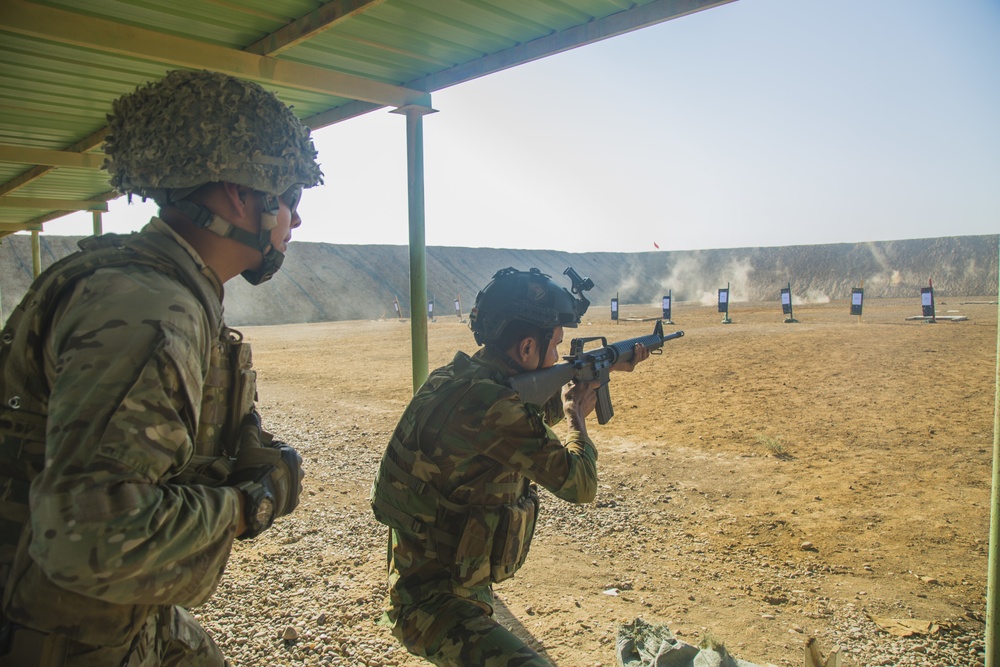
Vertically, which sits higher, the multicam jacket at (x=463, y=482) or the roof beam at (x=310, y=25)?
the roof beam at (x=310, y=25)

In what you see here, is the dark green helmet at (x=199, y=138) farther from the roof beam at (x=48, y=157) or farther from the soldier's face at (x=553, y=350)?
the roof beam at (x=48, y=157)

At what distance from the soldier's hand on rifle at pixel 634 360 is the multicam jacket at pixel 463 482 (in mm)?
1225

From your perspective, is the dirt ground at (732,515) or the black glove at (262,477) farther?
the dirt ground at (732,515)

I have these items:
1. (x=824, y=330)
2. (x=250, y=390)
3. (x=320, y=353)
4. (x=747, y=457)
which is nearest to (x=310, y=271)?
(x=320, y=353)

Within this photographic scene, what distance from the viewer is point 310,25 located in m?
2.92

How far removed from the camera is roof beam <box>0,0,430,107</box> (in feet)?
8.70

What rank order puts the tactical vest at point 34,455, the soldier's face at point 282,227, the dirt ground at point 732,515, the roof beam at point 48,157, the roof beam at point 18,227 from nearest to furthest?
the tactical vest at point 34,455 < the soldier's face at point 282,227 < the dirt ground at point 732,515 < the roof beam at point 48,157 < the roof beam at point 18,227

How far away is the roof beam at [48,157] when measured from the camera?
5.49 m

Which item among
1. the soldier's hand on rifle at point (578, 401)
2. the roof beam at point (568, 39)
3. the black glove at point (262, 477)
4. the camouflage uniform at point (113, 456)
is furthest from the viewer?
the roof beam at point (568, 39)

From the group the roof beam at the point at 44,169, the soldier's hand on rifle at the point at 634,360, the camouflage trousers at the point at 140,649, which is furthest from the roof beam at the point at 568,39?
the roof beam at the point at 44,169

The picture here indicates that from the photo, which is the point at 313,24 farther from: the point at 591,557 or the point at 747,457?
the point at 747,457

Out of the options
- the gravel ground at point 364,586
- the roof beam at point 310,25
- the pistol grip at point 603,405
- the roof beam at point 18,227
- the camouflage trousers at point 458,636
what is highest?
the roof beam at point 18,227

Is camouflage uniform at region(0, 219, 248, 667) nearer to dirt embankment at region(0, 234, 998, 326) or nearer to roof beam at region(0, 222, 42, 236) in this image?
roof beam at region(0, 222, 42, 236)

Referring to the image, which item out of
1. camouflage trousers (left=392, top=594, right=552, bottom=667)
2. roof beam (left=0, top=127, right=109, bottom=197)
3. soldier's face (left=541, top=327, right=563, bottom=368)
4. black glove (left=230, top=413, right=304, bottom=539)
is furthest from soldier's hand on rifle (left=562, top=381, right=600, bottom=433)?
roof beam (left=0, top=127, right=109, bottom=197)
